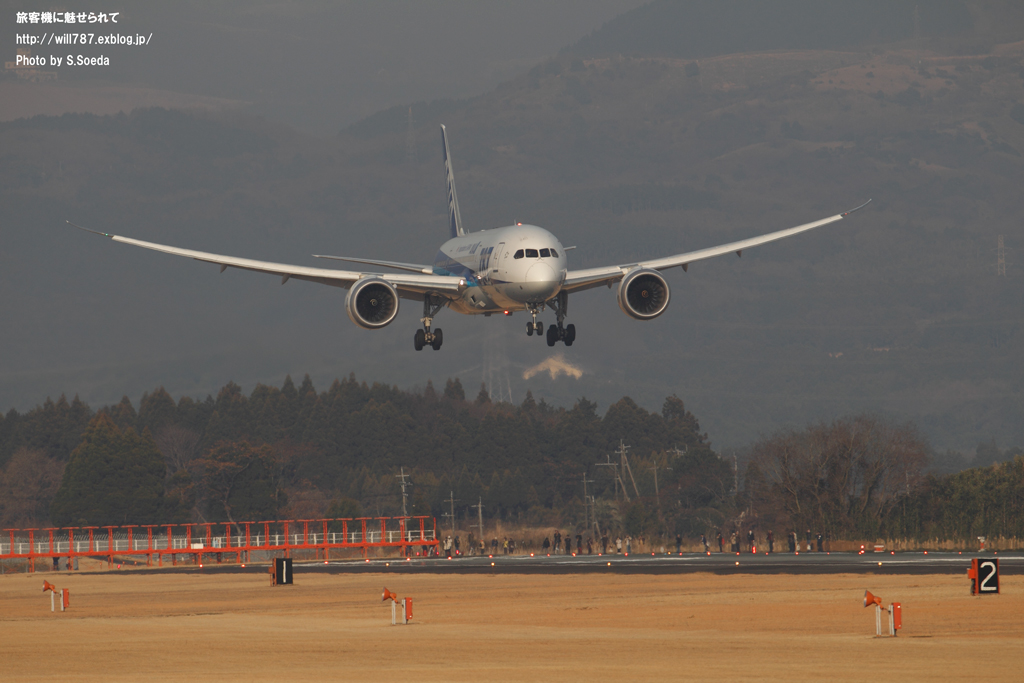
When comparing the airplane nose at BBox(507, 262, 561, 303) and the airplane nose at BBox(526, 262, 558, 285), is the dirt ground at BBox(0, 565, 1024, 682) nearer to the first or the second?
the airplane nose at BBox(507, 262, 561, 303)

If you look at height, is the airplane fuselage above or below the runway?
above

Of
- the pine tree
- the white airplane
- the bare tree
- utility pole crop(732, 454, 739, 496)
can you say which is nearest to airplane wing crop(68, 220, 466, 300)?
the white airplane

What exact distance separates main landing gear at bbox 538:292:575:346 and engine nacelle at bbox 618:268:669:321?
3198 mm

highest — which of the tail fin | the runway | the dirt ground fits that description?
the tail fin

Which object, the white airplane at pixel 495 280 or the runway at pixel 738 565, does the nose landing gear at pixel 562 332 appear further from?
the runway at pixel 738 565

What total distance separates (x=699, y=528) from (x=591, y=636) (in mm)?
141370

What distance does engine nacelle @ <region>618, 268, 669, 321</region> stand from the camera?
64812mm

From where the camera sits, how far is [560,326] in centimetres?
6800

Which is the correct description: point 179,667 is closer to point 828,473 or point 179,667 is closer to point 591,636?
point 591,636

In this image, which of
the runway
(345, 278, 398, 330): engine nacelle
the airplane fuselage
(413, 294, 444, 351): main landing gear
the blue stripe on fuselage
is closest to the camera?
the airplane fuselage

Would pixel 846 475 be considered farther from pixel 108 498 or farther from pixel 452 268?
pixel 108 498

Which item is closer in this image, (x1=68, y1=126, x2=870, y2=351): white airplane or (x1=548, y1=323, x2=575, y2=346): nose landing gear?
(x1=68, y1=126, x2=870, y2=351): white airplane

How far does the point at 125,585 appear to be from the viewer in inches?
3386

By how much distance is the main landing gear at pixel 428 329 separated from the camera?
226 feet
